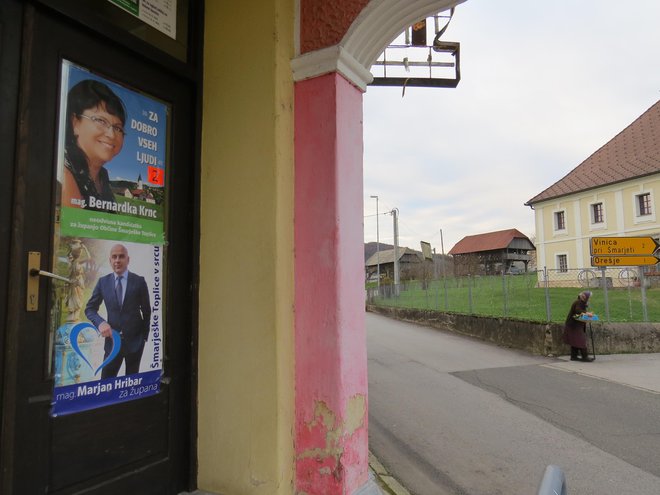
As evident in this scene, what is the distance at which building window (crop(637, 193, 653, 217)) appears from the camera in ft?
98.5

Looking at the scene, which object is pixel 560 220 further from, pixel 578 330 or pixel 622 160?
pixel 578 330

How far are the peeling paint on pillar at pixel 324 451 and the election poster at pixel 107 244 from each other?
3.18 feet

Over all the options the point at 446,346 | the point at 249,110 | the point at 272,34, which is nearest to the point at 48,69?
the point at 249,110

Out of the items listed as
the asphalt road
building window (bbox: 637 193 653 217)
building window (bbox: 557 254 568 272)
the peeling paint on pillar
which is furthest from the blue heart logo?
building window (bbox: 557 254 568 272)

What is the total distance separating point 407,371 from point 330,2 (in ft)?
26.2

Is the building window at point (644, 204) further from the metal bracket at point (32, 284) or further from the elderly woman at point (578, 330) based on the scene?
the metal bracket at point (32, 284)

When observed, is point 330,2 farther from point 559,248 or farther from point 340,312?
point 559,248

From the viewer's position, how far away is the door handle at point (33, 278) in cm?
208

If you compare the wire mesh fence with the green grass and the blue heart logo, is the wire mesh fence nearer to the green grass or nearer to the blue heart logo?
the green grass

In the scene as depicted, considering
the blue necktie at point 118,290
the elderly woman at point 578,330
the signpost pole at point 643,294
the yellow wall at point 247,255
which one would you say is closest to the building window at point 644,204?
the signpost pole at point 643,294

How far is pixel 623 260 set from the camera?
13016mm

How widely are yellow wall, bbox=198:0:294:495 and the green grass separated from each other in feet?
38.8

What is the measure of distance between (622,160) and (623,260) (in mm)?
24713

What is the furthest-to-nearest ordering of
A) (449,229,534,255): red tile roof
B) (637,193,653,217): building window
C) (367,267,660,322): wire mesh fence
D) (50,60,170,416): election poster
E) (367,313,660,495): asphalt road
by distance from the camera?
(449,229,534,255): red tile roof, (637,193,653,217): building window, (367,267,660,322): wire mesh fence, (367,313,660,495): asphalt road, (50,60,170,416): election poster
